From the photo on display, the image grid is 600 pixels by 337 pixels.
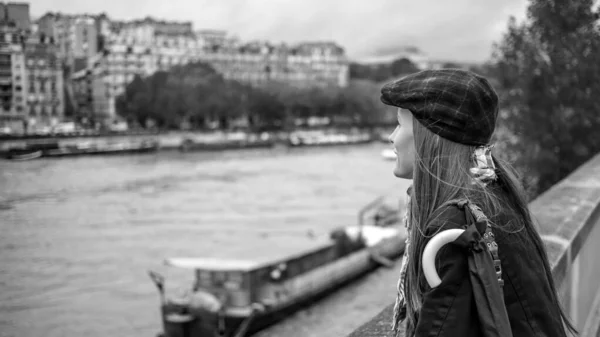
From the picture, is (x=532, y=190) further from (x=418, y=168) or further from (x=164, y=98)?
(x=164, y=98)

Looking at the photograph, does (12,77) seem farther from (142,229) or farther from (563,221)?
(563,221)

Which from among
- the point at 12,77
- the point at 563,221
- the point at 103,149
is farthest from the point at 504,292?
the point at 103,149

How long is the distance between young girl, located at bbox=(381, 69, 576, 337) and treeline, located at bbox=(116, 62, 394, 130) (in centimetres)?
4338

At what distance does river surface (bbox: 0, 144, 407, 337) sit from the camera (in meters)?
10.9

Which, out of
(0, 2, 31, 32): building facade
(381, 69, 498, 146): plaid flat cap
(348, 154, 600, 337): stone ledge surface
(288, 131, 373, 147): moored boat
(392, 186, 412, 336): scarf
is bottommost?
(288, 131, 373, 147): moored boat

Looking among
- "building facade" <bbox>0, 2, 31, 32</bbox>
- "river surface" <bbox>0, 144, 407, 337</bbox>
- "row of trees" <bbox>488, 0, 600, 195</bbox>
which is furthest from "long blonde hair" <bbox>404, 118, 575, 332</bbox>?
"building facade" <bbox>0, 2, 31, 32</bbox>

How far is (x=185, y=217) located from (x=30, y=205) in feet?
13.6

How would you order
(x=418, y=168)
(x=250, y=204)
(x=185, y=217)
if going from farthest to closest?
(x=250, y=204) < (x=185, y=217) < (x=418, y=168)

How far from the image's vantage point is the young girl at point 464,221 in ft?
2.55

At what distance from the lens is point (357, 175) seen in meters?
28.8

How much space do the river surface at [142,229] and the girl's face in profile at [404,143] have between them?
9.33 m

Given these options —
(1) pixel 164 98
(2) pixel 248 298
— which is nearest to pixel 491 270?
(2) pixel 248 298

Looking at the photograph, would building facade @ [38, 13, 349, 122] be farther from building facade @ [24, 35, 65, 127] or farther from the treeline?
the treeline

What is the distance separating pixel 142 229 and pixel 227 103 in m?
33.3
